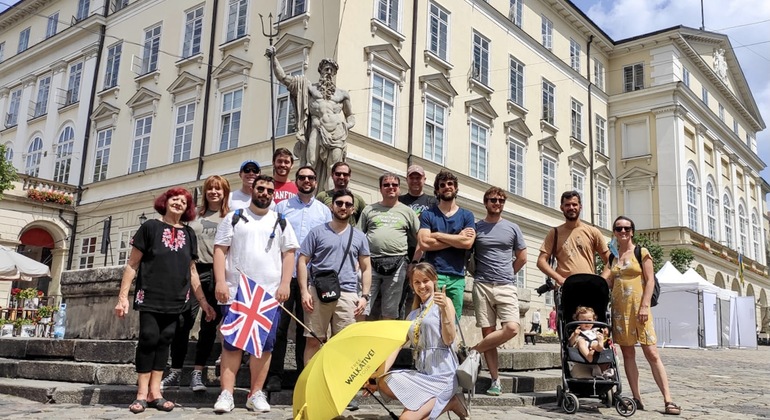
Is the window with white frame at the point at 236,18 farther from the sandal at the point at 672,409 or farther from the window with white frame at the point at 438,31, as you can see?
the sandal at the point at 672,409

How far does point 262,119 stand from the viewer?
1884cm

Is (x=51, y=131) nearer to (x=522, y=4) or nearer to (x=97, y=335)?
(x=522, y=4)

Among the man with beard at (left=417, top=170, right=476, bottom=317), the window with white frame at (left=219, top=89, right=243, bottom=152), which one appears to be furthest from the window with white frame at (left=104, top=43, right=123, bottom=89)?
the man with beard at (left=417, top=170, right=476, bottom=317)

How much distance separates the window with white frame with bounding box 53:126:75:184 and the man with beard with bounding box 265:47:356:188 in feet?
66.0

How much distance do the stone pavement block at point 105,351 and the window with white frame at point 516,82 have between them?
21.3m

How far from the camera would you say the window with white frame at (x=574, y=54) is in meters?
30.4

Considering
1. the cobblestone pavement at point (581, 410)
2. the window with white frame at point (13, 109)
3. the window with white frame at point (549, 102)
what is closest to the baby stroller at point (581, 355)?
the cobblestone pavement at point (581, 410)

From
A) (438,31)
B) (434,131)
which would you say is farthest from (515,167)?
(438,31)

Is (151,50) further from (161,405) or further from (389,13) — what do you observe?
(161,405)

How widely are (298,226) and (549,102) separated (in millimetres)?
24385

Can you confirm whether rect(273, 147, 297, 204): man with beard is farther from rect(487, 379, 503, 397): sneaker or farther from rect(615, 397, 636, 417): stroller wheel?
rect(615, 397, 636, 417): stroller wheel

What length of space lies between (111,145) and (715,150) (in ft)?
110

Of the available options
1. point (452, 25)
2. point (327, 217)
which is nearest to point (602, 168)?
point (452, 25)

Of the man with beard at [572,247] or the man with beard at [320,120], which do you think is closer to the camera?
the man with beard at [572,247]
